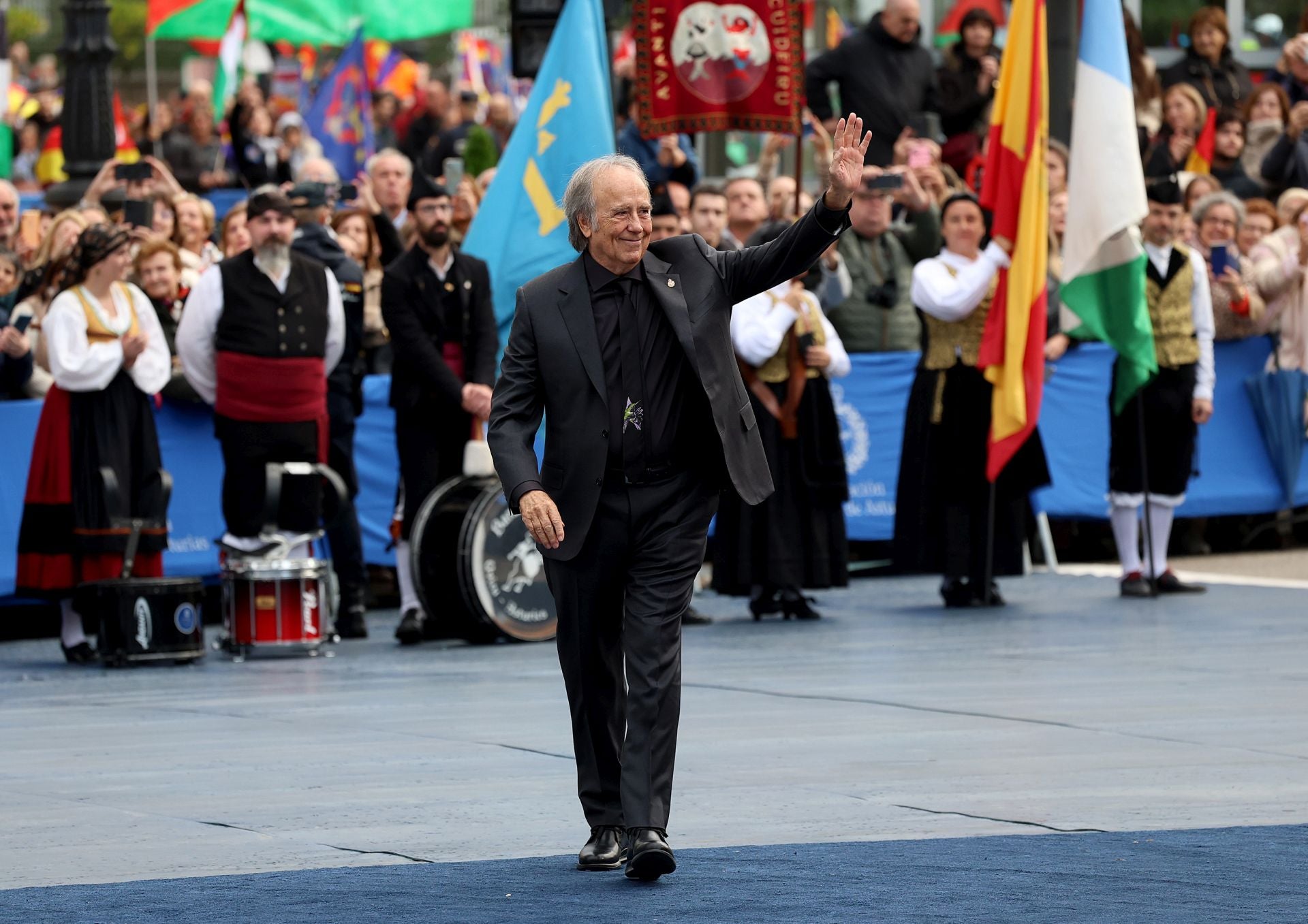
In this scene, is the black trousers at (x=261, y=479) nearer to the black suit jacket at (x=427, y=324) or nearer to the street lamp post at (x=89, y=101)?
the black suit jacket at (x=427, y=324)

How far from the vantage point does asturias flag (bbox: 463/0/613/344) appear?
13516 mm

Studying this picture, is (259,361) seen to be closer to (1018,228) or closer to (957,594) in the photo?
(957,594)

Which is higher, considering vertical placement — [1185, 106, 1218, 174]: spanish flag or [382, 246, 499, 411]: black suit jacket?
[1185, 106, 1218, 174]: spanish flag

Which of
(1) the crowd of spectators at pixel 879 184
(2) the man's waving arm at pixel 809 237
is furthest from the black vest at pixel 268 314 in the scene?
(2) the man's waving arm at pixel 809 237

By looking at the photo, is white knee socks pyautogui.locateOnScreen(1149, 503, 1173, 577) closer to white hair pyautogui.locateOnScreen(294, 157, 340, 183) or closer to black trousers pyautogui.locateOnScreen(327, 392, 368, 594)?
black trousers pyautogui.locateOnScreen(327, 392, 368, 594)

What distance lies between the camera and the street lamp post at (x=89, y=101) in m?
19.5

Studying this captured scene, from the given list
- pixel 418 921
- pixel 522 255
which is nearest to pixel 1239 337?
pixel 522 255

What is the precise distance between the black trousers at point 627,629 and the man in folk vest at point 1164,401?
783 centimetres

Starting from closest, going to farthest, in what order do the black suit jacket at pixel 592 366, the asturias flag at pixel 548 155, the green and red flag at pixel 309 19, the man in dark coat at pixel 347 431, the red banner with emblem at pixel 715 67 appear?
1. the black suit jacket at pixel 592 366
2. the man in dark coat at pixel 347 431
3. the asturias flag at pixel 548 155
4. the red banner with emblem at pixel 715 67
5. the green and red flag at pixel 309 19

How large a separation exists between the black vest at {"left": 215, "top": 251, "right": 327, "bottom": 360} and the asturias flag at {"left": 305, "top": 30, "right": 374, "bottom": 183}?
30.1 ft

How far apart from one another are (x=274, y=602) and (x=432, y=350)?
4.96 feet

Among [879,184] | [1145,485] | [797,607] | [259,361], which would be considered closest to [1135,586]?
[1145,485]

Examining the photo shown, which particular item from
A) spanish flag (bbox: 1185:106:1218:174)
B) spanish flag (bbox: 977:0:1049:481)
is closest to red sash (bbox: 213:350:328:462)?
spanish flag (bbox: 977:0:1049:481)

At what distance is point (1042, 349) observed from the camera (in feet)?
44.7
